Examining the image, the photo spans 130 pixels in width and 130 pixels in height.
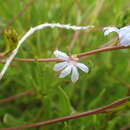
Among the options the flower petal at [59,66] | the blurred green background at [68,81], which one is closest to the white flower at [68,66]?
the flower petal at [59,66]

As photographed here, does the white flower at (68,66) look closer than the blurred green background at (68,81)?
Yes

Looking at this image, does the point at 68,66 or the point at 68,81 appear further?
the point at 68,81

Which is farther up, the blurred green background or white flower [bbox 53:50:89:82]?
the blurred green background

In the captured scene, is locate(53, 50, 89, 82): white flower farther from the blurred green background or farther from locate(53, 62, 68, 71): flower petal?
the blurred green background

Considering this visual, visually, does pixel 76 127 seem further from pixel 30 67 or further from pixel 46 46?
pixel 46 46

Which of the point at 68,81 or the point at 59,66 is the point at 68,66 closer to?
the point at 59,66

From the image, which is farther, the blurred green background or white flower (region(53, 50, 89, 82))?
the blurred green background

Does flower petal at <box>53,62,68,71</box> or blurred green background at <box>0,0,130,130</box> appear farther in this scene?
blurred green background at <box>0,0,130,130</box>

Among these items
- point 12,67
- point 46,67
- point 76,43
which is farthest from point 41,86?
point 76,43

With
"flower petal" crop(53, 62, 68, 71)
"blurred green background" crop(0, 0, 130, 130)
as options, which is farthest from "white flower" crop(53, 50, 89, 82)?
"blurred green background" crop(0, 0, 130, 130)

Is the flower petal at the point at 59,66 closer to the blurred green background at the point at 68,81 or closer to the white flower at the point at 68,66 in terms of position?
the white flower at the point at 68,66

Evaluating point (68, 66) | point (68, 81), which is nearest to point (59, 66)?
point (68, 66)

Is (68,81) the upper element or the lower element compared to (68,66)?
upper
